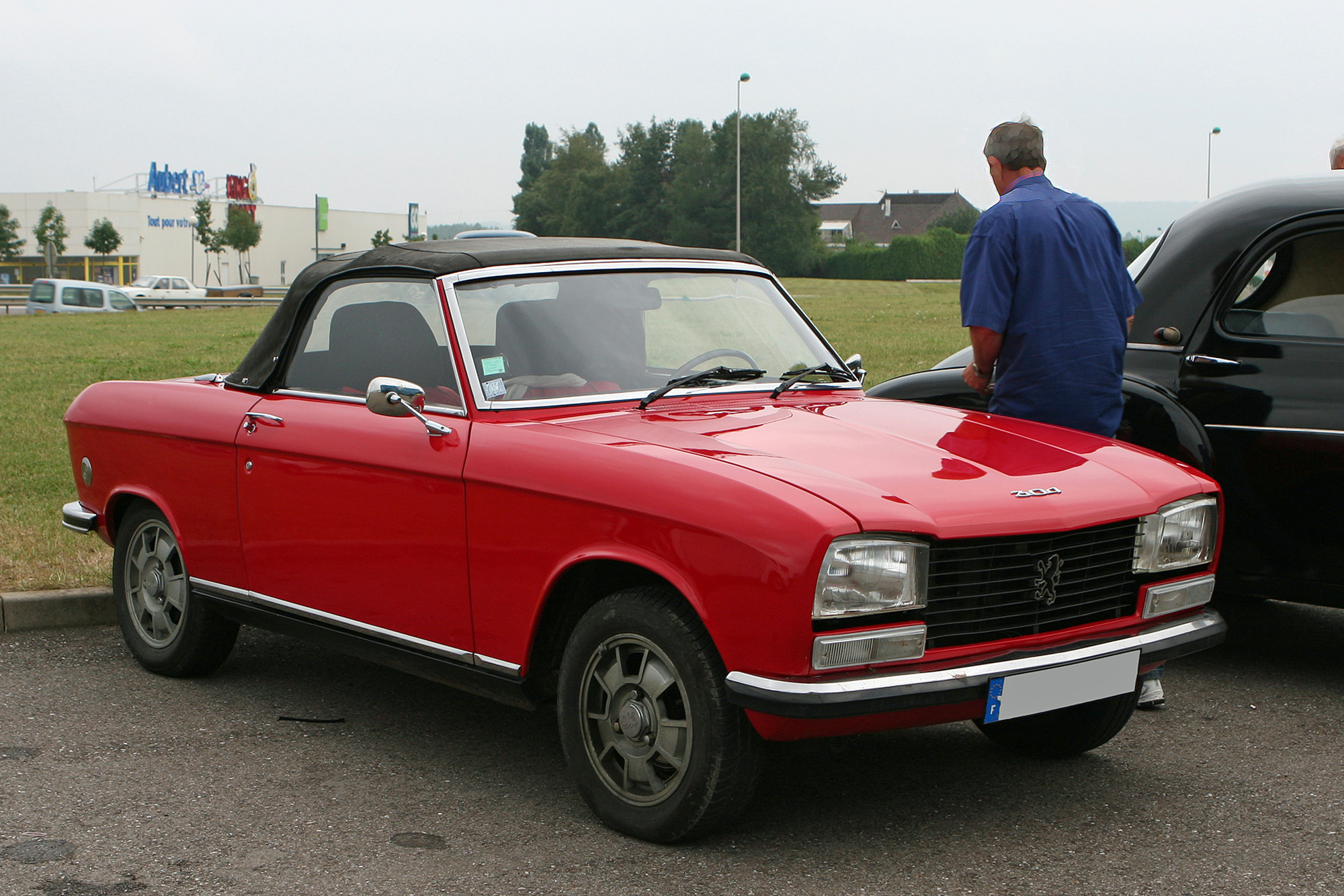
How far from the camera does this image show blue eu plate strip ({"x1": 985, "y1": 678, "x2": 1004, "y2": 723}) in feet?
11.2

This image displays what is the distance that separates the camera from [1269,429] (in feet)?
17.0

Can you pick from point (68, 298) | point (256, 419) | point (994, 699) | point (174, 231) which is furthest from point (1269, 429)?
point (174, 231)

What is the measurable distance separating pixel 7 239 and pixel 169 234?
2262 centimetres

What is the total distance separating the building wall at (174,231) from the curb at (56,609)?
279ft

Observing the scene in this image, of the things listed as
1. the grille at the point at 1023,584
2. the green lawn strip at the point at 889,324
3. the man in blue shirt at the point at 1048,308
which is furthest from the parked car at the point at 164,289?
the grille at the point at 1023,584

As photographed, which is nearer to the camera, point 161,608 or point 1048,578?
point 1048,578

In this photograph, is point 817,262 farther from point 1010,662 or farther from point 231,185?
point 1010,662

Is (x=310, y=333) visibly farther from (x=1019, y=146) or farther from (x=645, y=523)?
(x=1019, y=146)

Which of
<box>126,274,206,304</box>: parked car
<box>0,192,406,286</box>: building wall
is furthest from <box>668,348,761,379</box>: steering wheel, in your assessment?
<box>0,192,406,286</box>: building wall

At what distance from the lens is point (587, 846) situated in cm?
371

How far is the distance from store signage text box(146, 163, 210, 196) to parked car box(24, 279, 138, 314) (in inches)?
2883

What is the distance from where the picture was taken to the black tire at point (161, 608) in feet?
17.4

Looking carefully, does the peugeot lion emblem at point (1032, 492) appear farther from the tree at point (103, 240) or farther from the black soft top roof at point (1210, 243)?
the tree at point (103, 240)

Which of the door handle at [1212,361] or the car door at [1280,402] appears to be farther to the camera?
the door handle at [1212,361]
